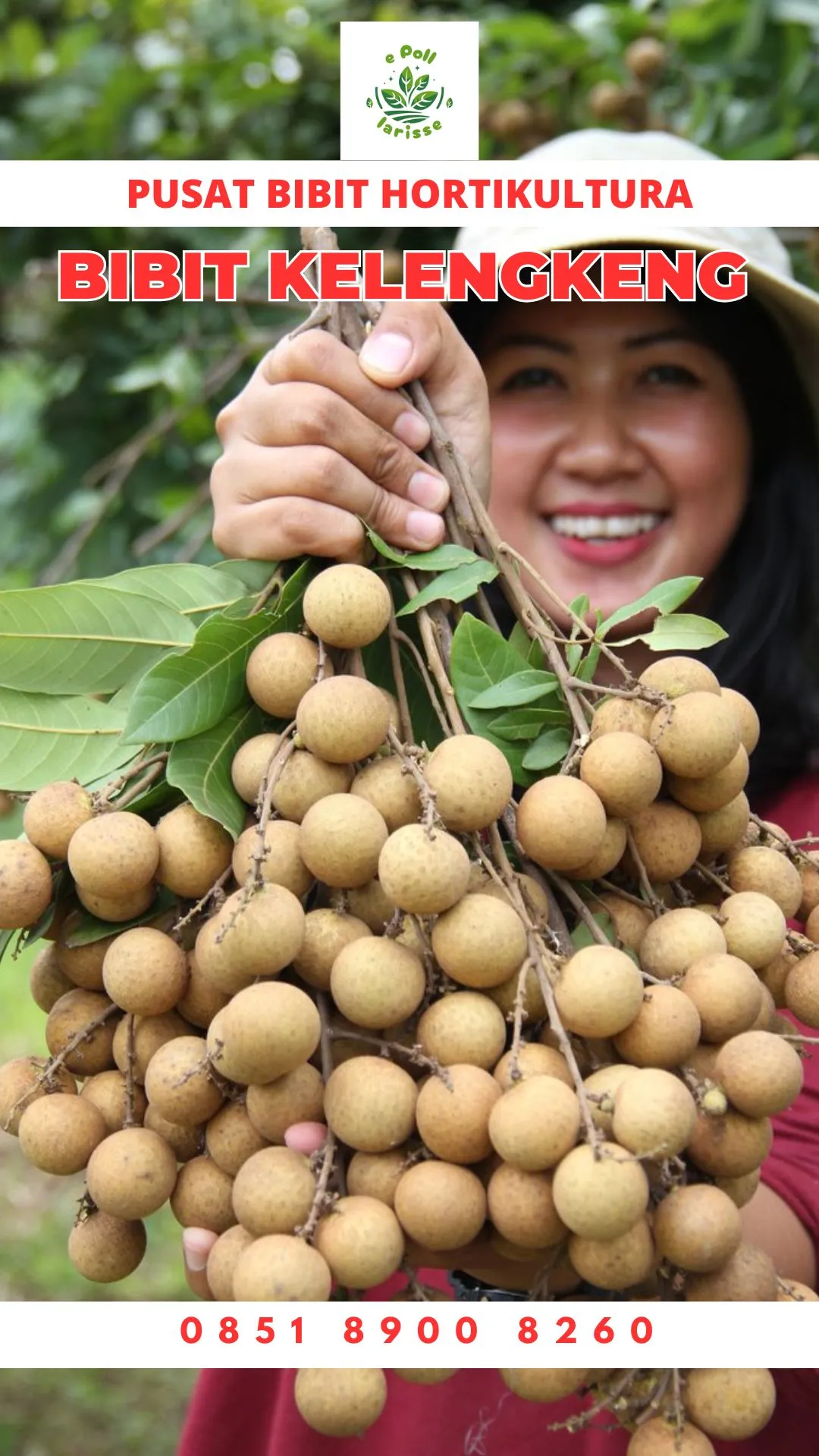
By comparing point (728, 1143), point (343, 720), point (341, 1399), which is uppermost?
point (343, 720)

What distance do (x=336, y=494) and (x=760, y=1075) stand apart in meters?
0.46

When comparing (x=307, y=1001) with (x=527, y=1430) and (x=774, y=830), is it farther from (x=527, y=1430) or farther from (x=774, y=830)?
(x=527, y=1430)

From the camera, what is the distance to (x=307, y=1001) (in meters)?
0.65

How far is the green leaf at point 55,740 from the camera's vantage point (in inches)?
32.8

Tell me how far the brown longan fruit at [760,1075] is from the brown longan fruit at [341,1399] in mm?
227

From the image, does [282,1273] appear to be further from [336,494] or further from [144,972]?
[336,494]

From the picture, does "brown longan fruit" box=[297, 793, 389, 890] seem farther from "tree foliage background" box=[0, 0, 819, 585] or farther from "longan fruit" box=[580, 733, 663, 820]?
"tree foliage background" box=[0, 0, 819, 585]

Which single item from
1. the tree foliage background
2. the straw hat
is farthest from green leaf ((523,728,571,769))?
the tree foliage background

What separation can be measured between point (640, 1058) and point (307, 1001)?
173mm

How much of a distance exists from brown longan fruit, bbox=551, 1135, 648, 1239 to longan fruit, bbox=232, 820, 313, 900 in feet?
0.69

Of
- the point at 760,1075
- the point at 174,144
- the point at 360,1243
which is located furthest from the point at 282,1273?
the point at 174,144

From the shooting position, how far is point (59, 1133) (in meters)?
0.72

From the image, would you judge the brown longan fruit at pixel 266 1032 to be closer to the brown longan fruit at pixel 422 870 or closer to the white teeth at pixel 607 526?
the brown longan fruit at pixel 422 870

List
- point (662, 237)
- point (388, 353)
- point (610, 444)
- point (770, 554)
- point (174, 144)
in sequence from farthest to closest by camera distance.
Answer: point (174, 144)
point (770, 554)
point (610, 444)
point (662, 237)
point (388, 353)
